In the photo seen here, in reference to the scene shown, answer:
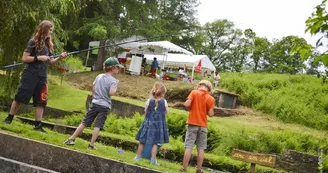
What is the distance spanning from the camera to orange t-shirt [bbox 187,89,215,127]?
7.15 metres

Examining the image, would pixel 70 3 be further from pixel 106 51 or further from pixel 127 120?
pixel 106 51

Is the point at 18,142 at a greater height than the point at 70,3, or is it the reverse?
the point at 70,3

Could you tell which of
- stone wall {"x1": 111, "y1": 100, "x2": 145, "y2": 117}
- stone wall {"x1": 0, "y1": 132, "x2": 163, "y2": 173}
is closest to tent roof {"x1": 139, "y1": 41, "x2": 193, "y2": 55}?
stone wall {"x1": 111, "y1": 100, "x2": 145, "y2": 117}

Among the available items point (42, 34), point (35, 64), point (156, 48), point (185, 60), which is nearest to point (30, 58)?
point (35, 64)

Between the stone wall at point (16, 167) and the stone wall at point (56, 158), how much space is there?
362mm

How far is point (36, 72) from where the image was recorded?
7.23 meters

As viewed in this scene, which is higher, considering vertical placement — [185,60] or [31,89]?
[185,60]

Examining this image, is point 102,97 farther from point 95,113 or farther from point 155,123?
point 155,123

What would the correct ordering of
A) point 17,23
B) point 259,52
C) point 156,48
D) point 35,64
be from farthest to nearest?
point 259,52 < point 156,48 < point 17,23 < point 35,64

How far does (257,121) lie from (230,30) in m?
50.3

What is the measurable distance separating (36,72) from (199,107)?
2680 millimetres

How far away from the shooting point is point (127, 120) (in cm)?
1252

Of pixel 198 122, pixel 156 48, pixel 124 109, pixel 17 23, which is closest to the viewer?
pixel 198 122

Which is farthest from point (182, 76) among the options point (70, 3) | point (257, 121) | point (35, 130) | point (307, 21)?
point (307, 21)
